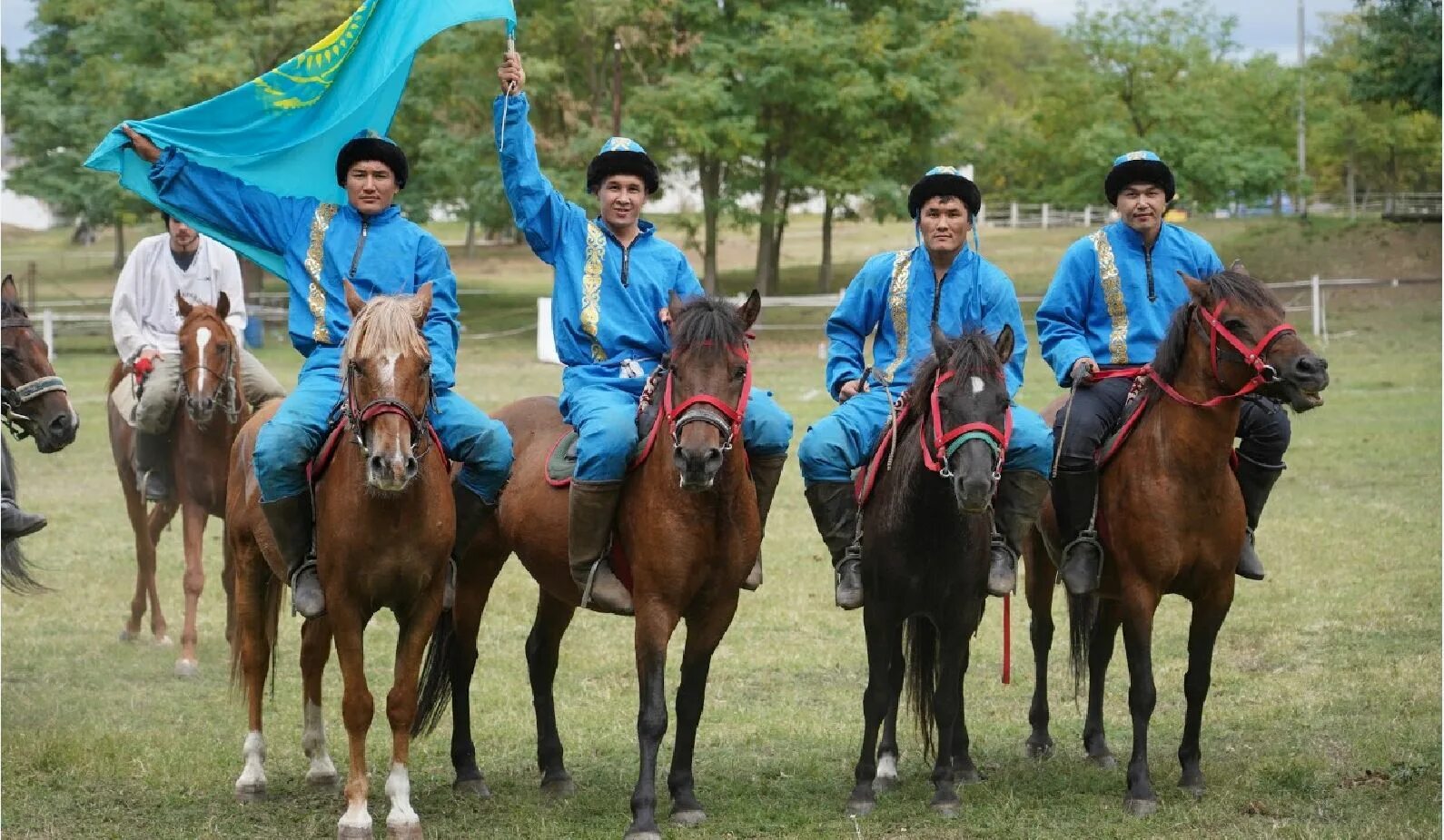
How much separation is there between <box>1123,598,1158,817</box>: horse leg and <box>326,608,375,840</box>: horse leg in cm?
335

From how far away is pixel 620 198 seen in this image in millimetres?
7676

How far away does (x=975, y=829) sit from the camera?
23.4ft

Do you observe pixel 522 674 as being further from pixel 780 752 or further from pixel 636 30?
pixel 636 30

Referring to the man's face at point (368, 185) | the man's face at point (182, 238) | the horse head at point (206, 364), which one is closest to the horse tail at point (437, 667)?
the man's face at point (368, 185)

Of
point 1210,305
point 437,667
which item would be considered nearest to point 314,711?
point 437,667

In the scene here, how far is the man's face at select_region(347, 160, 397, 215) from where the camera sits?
7.52m

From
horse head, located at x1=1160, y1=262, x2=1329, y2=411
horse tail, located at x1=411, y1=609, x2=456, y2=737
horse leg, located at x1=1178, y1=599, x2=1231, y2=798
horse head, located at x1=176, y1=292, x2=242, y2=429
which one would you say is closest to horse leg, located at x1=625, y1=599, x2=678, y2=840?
horse tail, located at x1=411, y1=609, x2=456, y2=737

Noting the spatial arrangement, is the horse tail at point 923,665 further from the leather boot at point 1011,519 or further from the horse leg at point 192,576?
the horse leg at point 192,576

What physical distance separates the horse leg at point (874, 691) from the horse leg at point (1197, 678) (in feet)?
4.68

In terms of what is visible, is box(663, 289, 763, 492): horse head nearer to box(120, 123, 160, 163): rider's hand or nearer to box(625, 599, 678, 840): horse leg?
box(625, 599, 678, 840): horse leg

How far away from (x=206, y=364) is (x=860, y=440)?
483 cm

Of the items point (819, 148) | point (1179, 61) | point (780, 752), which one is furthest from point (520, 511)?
point (1179, 61)

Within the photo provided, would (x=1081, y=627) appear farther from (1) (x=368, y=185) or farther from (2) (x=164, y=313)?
(2) (x=164, y=313)

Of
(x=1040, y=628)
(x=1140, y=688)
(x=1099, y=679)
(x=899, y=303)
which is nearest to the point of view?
(x=1140, y=688)
